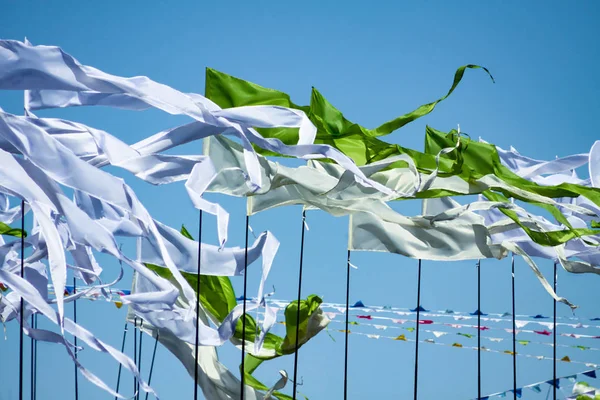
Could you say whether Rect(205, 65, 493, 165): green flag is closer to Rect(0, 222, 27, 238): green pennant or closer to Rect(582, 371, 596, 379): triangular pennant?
Rect(0, 222, 27, 238): green pennant

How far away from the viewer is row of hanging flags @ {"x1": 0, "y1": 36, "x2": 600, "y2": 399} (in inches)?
89.0

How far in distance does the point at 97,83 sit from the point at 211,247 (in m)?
1.16

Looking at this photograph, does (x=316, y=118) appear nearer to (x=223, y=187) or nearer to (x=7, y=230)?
(x=223, y=187)

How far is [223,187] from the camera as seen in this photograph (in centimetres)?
361

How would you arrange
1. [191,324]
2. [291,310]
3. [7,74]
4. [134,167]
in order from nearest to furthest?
[7,74], [134,167], [191,324], [291,310]

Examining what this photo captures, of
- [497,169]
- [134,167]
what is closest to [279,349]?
[497,169]

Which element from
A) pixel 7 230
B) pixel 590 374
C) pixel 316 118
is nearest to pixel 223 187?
pixel 316 118

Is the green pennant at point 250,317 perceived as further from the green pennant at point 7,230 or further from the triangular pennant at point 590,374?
the triangular pennant at point 590,374

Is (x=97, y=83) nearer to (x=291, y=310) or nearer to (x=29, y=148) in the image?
(x=29, y=148)

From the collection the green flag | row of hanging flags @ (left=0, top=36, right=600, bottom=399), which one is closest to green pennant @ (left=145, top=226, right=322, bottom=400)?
row of hanging flags @ (left=0, top=36, right=600, bottom=399)

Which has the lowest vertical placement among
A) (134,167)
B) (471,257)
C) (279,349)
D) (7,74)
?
(279,349)

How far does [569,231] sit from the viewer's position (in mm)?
3633

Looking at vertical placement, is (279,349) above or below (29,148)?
below

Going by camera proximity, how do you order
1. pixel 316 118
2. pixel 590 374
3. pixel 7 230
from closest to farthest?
pixel 316 118
pixel 7 230
pixel 590 374
